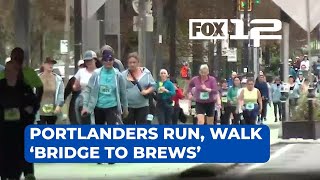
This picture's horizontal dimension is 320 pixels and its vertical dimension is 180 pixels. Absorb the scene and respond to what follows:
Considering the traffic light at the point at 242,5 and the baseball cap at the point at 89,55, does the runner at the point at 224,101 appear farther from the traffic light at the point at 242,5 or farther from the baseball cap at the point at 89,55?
the baseball cap at the point at 89,55

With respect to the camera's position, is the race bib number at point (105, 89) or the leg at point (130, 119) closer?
the leg at point (130, 119)

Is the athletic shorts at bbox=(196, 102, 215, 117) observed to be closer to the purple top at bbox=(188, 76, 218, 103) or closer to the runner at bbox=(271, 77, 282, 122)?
the purple top at bbox=(188, 76, 218, 103)

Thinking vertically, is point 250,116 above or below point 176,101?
below

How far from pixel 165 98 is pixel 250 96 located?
53 centimetres

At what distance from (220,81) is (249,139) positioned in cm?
39

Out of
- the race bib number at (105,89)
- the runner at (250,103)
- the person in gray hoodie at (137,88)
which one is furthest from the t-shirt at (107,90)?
the runner at (250,103)

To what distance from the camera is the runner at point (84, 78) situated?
592 centimetres

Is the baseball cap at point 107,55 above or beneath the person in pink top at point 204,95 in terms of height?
above

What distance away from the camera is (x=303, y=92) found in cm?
608

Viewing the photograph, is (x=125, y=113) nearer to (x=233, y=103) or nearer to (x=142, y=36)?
(x=142, y=36)

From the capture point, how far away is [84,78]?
6.06 metres

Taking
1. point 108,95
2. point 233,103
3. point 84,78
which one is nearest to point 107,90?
point 108,95

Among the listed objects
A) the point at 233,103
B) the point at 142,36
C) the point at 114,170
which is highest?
the point at 142,36

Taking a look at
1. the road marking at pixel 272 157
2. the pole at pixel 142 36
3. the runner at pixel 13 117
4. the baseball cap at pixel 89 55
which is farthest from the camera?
the runner at pixel 13 117
